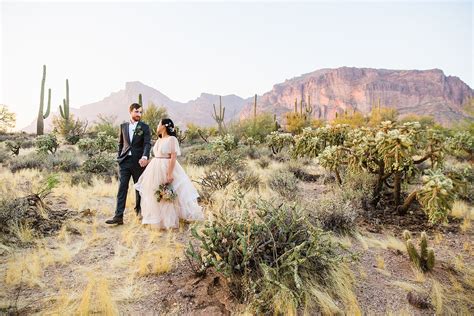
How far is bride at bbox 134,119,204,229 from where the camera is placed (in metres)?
4.43

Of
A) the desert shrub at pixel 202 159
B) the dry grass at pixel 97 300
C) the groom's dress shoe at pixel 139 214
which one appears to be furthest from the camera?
the desert shrub at pixel 202 159

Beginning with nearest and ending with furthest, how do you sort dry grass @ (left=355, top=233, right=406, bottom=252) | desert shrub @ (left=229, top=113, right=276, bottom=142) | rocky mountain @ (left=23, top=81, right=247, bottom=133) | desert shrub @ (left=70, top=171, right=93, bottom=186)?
dry grass @ (left=355, top=233, right=406, bottom=252), desert shrub @ (left=70, top=171, right=93, bottom=186), desert shrub @ (left=229, top=113, right=276, bottom=142), rocky mountain @ (left=23, top=81, right=247, bottom=133)

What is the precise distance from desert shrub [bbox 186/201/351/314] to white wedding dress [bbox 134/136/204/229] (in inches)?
56.5

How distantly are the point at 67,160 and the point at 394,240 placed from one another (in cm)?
1030

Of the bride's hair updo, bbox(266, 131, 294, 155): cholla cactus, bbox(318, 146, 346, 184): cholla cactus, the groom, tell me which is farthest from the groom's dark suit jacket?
bbox(266, 131, 294, 155): cholla cactus

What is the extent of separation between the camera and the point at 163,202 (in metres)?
4.44

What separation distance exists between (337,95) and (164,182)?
399ft

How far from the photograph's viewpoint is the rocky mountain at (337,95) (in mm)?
104919

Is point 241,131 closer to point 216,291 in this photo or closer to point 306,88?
point 216,291

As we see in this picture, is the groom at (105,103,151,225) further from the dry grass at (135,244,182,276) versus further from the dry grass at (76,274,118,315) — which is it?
the dry grass at (76,274,118,315)

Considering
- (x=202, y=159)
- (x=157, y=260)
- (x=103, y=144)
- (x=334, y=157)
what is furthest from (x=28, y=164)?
(x=334, y=157)

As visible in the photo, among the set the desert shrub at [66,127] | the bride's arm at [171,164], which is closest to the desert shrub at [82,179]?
the bride's arm at [171,164]

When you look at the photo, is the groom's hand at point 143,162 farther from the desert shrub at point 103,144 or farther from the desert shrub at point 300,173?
the desert shrub at point 103,144

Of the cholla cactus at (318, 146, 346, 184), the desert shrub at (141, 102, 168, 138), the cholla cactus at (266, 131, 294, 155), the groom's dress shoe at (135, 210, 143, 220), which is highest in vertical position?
the desert shrub at (141, 102, 168, 138)
